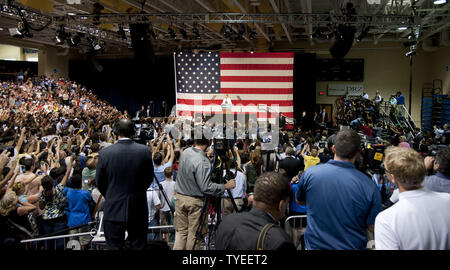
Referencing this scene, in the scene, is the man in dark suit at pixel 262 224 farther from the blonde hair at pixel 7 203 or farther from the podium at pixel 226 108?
the podium at pixel 226 108

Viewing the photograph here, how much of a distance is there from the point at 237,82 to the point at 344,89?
256 inches

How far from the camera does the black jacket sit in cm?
143

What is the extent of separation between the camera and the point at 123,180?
93.8 inches

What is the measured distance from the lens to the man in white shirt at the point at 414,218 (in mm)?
1574

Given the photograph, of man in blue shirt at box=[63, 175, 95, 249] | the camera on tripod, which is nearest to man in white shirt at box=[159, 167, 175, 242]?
the camera on tripod

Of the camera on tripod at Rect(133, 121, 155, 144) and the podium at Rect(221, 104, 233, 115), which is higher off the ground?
the podium at Rect(221, 104, 233, 115)

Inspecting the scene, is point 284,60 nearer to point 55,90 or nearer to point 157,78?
point 157,78

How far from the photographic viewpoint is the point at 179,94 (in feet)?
50.2

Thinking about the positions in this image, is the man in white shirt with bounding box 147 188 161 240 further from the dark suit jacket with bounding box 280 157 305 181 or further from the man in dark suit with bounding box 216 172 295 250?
the man in dark suit with bounding box 216 172 295 250

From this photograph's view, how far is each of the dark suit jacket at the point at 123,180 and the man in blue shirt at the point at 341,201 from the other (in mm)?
1163

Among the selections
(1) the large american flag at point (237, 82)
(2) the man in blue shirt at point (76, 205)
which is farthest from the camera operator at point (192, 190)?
(1) the large american flag at point (237, 82)

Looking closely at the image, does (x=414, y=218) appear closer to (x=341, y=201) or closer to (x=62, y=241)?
(x=341, y=201)

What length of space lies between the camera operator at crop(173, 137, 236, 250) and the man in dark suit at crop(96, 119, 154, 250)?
66 cm

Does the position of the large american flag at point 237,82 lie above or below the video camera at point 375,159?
above
